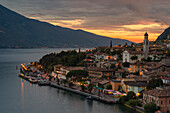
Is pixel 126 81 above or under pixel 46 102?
above

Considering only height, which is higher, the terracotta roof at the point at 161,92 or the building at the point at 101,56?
the building at the point at 101,56

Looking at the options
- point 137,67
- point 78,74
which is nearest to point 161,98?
point 137,67

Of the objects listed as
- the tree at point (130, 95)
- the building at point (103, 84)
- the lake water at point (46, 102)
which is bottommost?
the lake water at point (46, 102)

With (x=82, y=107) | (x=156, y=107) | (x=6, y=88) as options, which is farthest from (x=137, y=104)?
(x=6, y=88)

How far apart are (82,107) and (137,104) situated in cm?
511

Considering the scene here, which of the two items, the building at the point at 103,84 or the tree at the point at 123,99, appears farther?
the building at the point at 103,84

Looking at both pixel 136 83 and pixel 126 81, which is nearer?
pixel 136 83

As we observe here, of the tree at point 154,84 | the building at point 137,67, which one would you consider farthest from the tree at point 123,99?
the building at point 137,67

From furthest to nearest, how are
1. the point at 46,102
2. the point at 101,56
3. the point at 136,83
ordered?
the point at 101,56 → the point at 46,102 → the point at 136,83

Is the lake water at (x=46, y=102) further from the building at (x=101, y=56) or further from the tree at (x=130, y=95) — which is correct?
the building at (x=101, y=56)

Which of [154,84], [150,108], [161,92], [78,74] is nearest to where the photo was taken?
[150,108]

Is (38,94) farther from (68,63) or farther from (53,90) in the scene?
(68,63)

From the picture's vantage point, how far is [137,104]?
22547 millimetres

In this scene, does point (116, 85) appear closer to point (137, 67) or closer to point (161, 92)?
point (161, 92)
